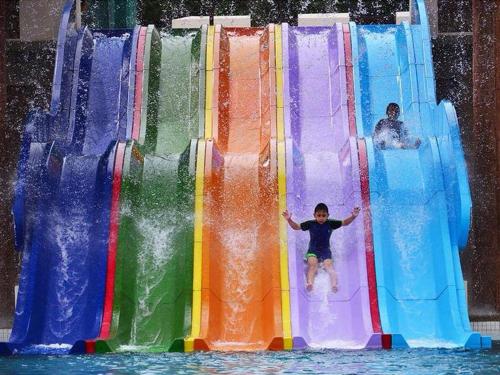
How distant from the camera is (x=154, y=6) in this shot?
69.3 ft

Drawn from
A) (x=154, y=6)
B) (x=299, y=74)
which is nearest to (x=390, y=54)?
(x=299, y=74)

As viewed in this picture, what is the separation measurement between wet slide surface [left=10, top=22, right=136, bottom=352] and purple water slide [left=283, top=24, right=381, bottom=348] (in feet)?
5.85

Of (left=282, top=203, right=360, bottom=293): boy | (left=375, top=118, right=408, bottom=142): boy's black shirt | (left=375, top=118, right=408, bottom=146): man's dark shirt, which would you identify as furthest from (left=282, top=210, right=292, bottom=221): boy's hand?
(left=375, top=118, right=408, bottom=142): boy's black shirt

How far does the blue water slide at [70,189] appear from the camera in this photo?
9.95 meters

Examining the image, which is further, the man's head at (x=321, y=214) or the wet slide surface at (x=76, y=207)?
the man's head at (x=321, y=214)

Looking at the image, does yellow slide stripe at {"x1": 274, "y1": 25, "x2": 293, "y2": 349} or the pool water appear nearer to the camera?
the pool water

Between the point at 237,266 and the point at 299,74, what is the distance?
3455 mm

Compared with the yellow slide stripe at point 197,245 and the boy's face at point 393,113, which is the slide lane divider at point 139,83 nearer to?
the yellow slide stripe at point 197,245

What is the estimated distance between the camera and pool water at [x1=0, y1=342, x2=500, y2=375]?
24.0ft

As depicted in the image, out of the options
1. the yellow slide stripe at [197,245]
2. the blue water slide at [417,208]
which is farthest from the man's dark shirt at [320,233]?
the yellow slide stripe at [197,245]

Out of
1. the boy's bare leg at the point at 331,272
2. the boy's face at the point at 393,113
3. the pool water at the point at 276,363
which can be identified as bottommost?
the pool water at the point at 276,363

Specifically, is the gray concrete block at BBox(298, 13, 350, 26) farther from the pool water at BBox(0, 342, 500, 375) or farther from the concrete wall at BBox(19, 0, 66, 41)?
the pool water at BBox(0, 342, 500, 375)

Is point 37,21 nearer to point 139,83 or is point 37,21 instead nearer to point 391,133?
point 139,83

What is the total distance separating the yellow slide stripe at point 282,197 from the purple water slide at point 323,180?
2.0 inches
